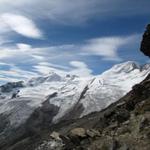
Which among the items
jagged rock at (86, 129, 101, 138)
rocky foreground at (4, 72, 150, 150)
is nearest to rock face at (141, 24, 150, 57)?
rocky foreground at (4, 72, 150, 150)

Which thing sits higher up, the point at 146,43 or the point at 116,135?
the point at 146,43

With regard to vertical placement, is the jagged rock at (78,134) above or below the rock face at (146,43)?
below

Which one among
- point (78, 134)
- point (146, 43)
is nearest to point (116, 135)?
point (78, 134)

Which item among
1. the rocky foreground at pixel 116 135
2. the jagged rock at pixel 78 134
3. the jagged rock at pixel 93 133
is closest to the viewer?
the rocky foreground at pixel 116 135

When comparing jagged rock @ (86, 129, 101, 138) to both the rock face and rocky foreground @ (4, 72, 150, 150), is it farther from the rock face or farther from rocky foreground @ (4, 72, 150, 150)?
the rock face

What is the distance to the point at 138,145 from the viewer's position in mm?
32812

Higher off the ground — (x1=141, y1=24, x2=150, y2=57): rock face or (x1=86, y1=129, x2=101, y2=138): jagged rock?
(x1=141, y1=24, x2=150, y2=57): rock face

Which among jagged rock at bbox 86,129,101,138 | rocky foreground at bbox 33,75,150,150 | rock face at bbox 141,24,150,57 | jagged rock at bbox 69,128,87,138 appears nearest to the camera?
rocky foreground at bbox 33,75,150,150

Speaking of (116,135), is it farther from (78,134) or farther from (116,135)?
(78,134)

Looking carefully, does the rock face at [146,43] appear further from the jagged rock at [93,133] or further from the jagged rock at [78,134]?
the jagged rock at [78,134]

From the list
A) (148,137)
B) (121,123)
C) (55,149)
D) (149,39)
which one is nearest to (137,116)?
(121,123)

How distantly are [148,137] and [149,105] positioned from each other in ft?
21.5

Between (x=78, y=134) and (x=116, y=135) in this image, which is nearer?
(x=116, y=135)

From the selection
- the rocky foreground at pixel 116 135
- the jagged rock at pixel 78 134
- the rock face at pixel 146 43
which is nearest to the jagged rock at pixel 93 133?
the rocky foreground at pixel 116 135
